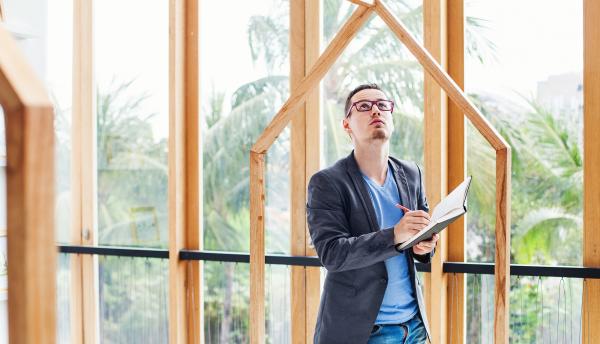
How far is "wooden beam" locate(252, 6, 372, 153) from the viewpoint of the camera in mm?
2488

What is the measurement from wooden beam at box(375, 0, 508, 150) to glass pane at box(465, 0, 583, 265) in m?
0.85

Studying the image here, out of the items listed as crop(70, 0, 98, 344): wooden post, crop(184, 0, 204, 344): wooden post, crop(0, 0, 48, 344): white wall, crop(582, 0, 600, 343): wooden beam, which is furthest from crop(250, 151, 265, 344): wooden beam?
crop(0, 0, 48, 344): white wall

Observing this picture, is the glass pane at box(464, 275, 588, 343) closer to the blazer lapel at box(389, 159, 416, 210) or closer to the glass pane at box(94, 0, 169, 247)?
the blazer lapel at box(389, 159, 416, 210)

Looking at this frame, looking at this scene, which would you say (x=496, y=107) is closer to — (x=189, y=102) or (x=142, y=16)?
(x=189, y=102)

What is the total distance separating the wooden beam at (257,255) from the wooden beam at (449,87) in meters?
0.68

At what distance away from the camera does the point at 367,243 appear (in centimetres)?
211

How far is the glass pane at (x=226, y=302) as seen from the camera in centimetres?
373

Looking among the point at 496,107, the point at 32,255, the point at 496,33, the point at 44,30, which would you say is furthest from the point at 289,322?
the point at 32,255

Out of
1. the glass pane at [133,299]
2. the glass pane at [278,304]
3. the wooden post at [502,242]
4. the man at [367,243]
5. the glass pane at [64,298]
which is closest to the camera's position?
the man at [367,243]

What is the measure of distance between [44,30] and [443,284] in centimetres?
276

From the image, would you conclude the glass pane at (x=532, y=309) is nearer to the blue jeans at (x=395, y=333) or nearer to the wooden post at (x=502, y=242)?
the wooden post at (x=502, y=242)

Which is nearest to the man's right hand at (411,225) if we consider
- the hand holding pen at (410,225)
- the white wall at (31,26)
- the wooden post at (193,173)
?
the hand holding pen at (410,225)

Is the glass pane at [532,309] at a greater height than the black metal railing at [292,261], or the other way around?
the black metal railing at [292,261]

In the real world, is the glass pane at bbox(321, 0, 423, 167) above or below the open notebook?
above
